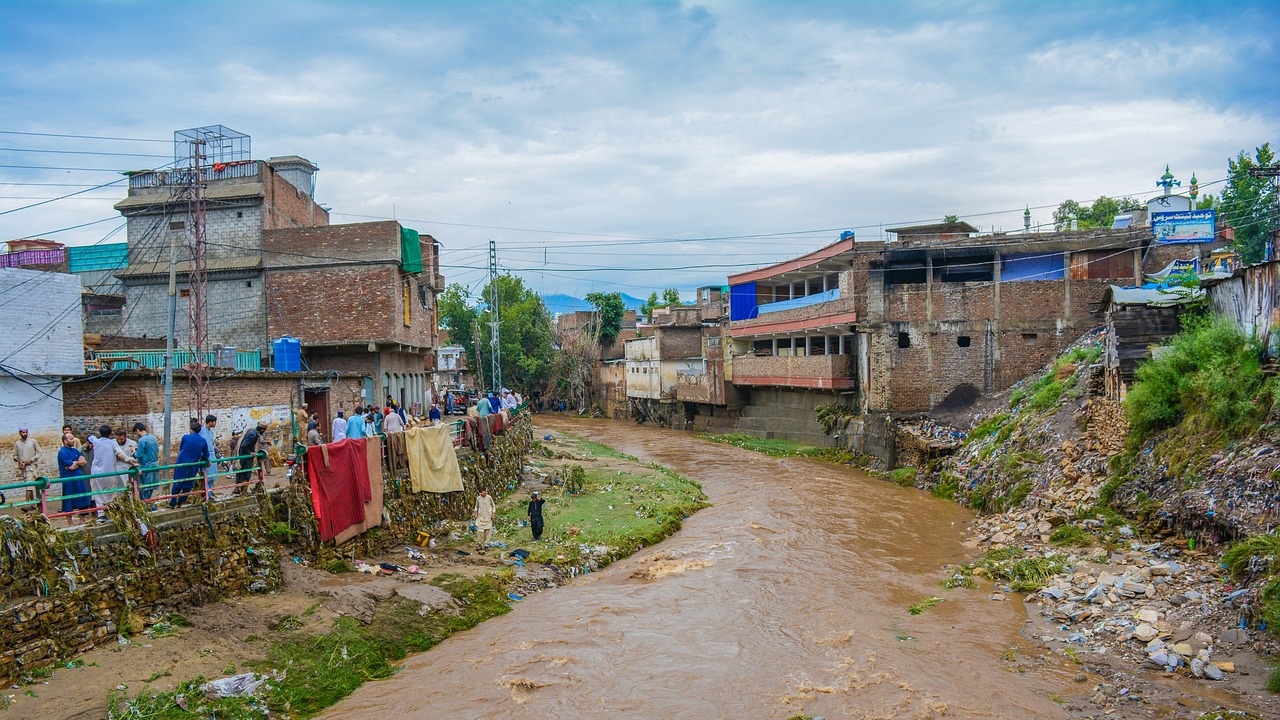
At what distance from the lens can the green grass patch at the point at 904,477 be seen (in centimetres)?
2580

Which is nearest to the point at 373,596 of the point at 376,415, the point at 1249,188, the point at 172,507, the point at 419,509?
the point at 172,507

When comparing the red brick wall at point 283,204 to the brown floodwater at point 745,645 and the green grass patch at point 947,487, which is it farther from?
the green grass patch at point 947,487

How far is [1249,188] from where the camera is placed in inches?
1751

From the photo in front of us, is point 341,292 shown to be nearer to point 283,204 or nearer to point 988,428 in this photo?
point 283,204

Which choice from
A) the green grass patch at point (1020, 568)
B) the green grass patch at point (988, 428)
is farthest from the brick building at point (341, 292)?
the green grass patch at point (1020, 568)

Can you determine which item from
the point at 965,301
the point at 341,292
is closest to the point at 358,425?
the point at 341,292

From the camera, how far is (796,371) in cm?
3506

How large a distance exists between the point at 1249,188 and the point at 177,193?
52.0m

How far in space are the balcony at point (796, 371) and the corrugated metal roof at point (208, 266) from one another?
2137 centimetres

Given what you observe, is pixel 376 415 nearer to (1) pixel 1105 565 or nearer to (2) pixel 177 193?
(2) pixel 177 193

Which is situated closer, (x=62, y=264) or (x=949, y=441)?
(x=949, y=441)

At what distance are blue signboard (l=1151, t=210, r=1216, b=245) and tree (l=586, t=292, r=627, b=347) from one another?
3963 cm

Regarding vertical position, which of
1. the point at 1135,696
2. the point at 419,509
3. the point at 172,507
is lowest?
the point at 1135,696

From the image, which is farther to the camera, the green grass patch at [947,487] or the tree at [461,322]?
the tree at [461,322]
